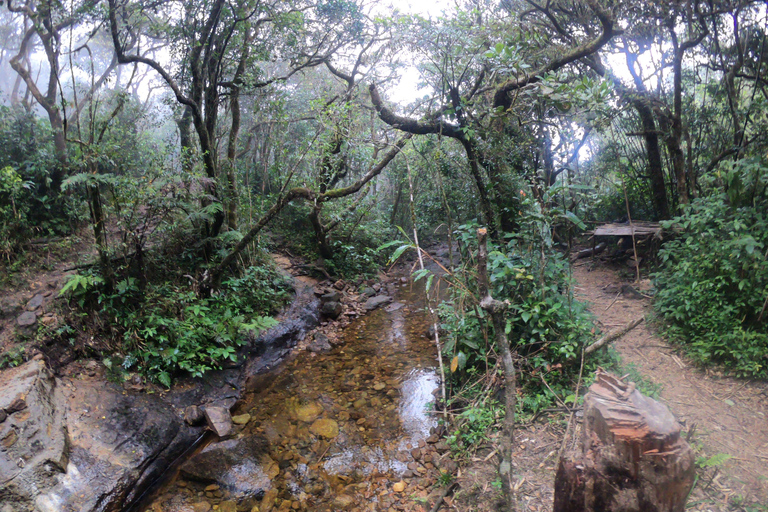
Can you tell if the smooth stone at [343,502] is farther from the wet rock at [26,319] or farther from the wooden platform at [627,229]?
the wooden platform at [627,229]

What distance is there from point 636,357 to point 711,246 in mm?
1583

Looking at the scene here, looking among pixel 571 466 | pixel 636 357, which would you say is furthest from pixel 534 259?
pixel 571 466

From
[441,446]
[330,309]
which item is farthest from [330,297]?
[441,446]

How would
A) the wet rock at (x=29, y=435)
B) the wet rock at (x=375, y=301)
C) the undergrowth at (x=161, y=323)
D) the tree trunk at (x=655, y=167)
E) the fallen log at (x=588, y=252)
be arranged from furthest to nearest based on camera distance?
1. the wet rock at (x=375, y=301)
2. the fallen log at (x=588, y=252)
3. the tree trunk at (x=655, y=167)
4. the undergrowth at (x=161, y=323)
5. the wet rock at (x=29, y=435)

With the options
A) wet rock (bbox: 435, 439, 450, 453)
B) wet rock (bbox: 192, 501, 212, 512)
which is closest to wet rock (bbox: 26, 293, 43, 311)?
wet rock (bbox: 192, 501, 212, 512)

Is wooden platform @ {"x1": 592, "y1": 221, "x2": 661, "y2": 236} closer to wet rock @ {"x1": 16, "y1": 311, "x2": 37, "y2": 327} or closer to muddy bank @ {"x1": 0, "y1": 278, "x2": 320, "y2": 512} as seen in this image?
muddy bank @ {"x1": 0, "y1": 278, "x2": 320, "y2": 512}

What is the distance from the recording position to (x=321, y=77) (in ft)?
45.0

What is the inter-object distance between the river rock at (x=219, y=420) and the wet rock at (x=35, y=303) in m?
2.60

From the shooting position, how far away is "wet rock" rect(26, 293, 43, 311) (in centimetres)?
499

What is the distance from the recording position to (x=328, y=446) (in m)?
4.50

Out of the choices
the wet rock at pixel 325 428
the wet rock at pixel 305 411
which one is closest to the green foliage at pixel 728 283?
the wet rock at pixel 325 428

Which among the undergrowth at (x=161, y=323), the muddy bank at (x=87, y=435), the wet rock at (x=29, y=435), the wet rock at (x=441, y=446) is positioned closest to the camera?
the wet rock at (x=29, y=435)

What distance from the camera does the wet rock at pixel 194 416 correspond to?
4.78 meters

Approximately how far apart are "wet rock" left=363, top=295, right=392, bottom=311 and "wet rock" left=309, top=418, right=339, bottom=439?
4.04 metres
